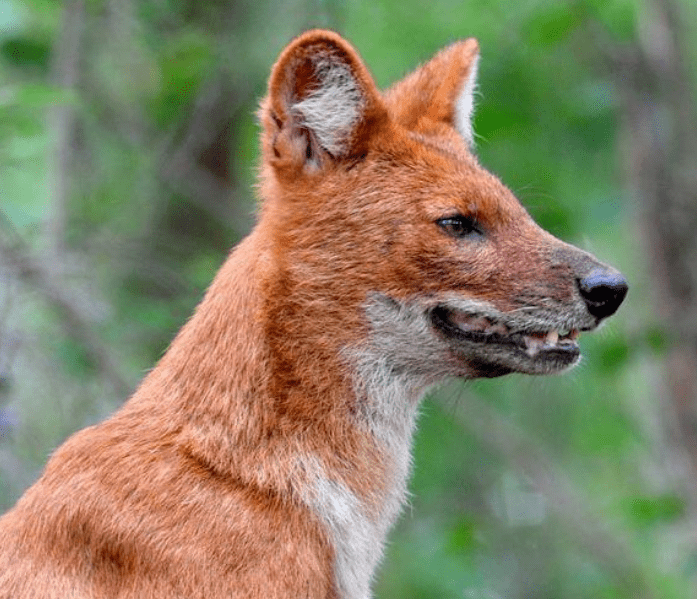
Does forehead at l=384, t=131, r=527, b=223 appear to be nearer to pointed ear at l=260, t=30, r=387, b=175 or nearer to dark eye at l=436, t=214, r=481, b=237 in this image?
dark eye at l=436, t=214, r=481, b=237

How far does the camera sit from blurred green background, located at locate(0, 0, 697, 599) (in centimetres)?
944

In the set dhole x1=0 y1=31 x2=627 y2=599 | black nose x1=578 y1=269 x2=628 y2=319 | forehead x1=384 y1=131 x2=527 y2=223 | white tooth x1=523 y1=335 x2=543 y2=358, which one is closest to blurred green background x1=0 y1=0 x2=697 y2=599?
dhole x1=0 y1=31 x2=627 y2=599

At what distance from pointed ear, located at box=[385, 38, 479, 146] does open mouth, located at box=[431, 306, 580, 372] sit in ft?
2.81

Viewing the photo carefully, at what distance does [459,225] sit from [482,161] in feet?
18.3

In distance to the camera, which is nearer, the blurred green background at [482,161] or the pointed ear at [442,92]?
the pointed ear at [442,92]

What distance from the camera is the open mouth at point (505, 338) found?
5609mm

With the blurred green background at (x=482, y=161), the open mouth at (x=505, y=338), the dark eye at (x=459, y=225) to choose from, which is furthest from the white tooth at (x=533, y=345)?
the blurred green background at (x=482, y=161)

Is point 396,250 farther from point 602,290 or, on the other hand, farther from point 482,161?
point 482,161

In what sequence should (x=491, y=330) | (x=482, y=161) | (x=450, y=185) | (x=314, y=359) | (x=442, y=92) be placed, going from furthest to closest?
(x=482, y=161)
(x=442, y=92)
(x=450, y=185)
(x=491, y=330)
(x=314, y=359)

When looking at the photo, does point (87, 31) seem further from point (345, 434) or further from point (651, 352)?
point (345, 434)

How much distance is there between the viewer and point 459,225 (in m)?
5.65

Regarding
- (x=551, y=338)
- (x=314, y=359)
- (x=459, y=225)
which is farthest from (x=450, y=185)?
(x=314, y=359)

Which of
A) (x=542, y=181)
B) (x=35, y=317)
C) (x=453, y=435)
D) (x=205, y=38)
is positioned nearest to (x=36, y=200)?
(x=205, y=38)

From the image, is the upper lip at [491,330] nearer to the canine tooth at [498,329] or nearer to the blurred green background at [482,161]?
the canine tooth at [498,329]
